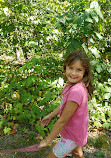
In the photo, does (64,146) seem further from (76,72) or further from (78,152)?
(76,72)

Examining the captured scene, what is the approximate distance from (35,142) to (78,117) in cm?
138

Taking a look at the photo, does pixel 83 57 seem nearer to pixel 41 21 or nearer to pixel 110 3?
pixel 41 21

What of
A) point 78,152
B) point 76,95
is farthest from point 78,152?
point 76,95

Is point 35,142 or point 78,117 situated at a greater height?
point 78,117

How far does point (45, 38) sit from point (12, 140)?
196 cm

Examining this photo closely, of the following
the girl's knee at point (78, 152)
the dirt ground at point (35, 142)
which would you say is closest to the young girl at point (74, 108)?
the girl's knee at point (78, 152)

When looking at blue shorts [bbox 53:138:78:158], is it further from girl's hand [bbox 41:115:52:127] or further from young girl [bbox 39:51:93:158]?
girl's hand [bbox 41:115:52:127]

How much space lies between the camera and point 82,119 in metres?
1.56

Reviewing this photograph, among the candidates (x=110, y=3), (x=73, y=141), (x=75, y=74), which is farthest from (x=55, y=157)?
A: (x=110, y=3)

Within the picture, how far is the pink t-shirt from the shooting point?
1.43 m

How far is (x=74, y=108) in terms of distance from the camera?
4.59 ft

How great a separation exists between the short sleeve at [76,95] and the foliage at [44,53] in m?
0.92

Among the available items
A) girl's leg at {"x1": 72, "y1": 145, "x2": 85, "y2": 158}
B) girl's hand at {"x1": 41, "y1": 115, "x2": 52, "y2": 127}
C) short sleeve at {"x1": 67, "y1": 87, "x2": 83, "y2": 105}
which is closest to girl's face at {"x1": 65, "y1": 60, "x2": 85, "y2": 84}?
short sleeve at {"x1": 67, "y1": 87, "x2": 83, "y2": 105}

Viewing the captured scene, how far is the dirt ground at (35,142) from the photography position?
7.86 feet
